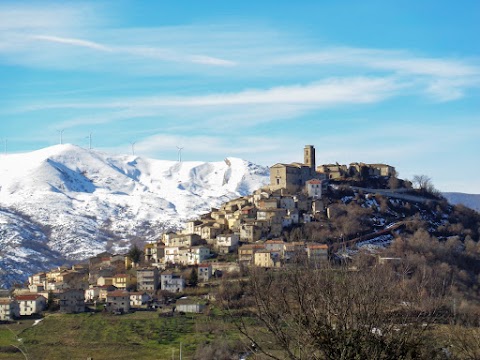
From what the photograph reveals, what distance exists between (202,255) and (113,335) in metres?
18.8

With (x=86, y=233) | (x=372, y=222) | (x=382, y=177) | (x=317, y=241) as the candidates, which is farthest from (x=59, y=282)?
(x=86, y=233)

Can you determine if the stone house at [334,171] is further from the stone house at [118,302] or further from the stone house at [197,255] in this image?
the stone house at [118,302]

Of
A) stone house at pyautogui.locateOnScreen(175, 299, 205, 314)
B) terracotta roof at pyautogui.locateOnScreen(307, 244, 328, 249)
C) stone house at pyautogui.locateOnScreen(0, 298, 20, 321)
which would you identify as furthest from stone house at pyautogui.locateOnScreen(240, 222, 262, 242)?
stone house at pyautogui.locateOnScreen(0, 298, 20, 321)

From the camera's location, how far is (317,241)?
6712cm

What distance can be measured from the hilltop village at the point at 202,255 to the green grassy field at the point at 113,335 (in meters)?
2.88

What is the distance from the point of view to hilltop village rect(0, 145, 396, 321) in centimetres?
5872

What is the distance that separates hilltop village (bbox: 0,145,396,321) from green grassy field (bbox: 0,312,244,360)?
288 cm

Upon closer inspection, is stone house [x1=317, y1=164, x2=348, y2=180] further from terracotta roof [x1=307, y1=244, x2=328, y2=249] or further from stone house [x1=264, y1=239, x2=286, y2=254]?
terracotta roof [x1=307, y1=244, x2=328, y2=249]

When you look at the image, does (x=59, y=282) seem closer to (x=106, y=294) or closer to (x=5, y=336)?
(x=106, y=294)

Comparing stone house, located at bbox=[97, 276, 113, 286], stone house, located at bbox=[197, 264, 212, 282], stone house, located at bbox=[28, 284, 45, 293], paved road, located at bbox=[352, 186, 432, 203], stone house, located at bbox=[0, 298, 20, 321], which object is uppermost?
paved road, located at bbox=[352, 186, 432, 203]

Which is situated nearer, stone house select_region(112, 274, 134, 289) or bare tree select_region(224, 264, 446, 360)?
bare tree select_region(224, 264, 446, 360)

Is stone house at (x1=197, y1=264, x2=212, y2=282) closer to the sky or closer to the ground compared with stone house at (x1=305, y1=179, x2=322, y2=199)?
closer to the ground

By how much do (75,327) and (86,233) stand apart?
108437 millimetres

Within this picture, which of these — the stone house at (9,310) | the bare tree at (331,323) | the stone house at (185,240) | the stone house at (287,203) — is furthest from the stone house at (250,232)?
the bare tree at (331,323)
